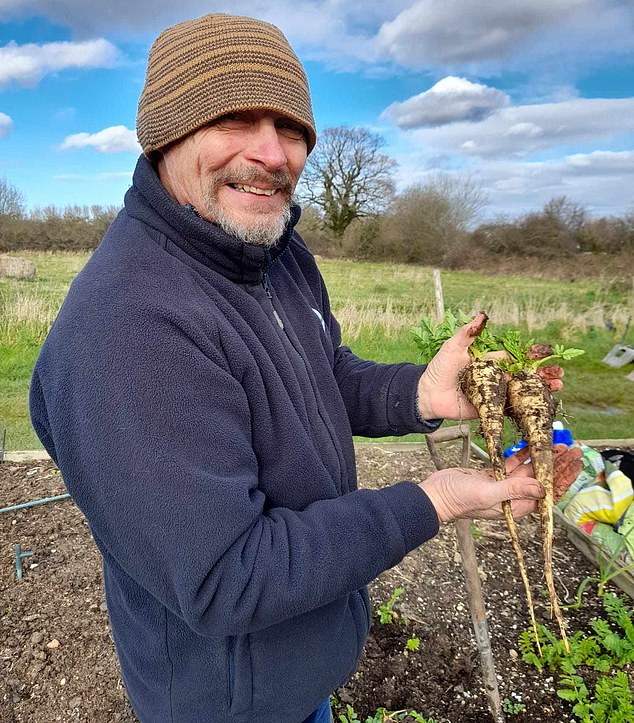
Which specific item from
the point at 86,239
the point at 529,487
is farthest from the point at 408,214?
the point at 529,487

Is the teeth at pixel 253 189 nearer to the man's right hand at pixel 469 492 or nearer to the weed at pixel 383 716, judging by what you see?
the man's right hand at pixel 469 492

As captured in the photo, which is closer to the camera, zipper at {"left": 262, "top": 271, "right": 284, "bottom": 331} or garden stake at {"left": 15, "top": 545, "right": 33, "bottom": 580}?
zipper at {"left": 262, "top": 271, "right": 284, "bottom": 331}

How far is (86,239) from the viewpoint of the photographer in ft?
46.4

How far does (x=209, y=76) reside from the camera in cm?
123

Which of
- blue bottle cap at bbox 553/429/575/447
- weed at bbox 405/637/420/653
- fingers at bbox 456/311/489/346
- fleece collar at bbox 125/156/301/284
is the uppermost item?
fleece collar at bbox 125/156/301/284

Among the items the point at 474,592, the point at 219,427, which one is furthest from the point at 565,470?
the point at 219,427

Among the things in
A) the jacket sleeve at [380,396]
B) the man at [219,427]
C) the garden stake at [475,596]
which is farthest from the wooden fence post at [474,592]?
the man at [219,427]

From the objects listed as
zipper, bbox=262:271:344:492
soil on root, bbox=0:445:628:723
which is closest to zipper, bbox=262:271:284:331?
zipper, bbox=262:271:344:492

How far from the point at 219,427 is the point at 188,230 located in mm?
442

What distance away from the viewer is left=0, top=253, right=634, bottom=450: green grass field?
5812 millimetres

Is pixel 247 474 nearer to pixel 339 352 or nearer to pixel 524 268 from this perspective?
pixel 339 352

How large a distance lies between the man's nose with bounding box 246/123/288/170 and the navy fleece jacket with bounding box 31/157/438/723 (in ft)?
0.73

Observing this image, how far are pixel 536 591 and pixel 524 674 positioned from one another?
2.06 ft

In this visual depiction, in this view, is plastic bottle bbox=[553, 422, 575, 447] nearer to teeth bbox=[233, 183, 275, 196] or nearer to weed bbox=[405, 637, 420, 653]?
weed bbox=[405, 637, 420, 653]
